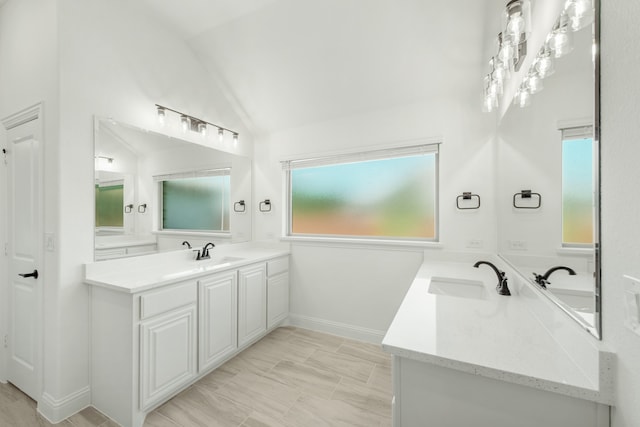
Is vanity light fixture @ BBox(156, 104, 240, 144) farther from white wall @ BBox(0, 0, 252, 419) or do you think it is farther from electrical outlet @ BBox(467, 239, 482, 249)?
electrical outlet @ BBox(467, 239, 482, 249)

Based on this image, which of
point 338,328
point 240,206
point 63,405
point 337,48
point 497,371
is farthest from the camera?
point 240,206

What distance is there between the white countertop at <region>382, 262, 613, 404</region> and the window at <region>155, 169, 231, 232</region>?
238 centimetres

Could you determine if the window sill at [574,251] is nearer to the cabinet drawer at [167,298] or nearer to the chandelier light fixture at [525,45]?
the chandelier light fixture at [525,45]

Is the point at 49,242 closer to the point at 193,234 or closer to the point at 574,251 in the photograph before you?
the point at 193,234

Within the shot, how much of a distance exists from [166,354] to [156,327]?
0.23 meters

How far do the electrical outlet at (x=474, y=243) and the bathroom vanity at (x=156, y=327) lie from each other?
83.6 inches

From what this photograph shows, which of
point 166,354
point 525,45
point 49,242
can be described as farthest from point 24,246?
point 525,45

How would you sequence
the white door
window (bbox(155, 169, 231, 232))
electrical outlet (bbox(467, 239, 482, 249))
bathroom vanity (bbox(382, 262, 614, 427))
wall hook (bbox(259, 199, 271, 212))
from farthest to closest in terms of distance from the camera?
wall hook (bbox(259, 199, 271, 212)), window (bbox(155, 169, 231, 232)), electrical outlet (bbox(467, 239, 482, 249)), the white door, bathroom vanity (bbox(382, 262, 614, 427))

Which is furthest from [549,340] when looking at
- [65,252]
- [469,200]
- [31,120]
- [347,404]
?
[31,120]

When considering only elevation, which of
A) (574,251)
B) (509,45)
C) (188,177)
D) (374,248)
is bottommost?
(374,248)

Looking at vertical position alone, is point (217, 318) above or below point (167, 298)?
below

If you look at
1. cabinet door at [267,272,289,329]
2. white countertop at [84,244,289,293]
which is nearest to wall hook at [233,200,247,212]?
white countertop at [84,244,289,293]

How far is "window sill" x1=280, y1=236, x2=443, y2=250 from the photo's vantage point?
253 centimetres

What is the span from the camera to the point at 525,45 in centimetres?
135
